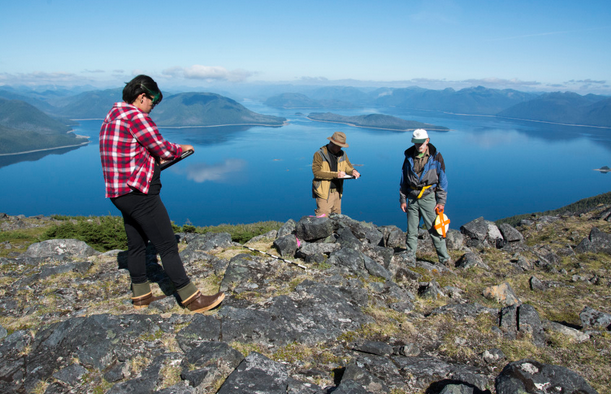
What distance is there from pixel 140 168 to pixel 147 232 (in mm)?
700

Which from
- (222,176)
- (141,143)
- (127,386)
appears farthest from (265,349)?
(222,176)

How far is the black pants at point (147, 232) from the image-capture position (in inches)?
135

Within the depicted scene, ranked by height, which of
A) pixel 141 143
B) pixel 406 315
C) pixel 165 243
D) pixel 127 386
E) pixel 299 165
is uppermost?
pixel 141 143

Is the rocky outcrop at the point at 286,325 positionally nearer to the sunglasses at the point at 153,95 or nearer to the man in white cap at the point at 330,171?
the man in white cap at the point at 330,171

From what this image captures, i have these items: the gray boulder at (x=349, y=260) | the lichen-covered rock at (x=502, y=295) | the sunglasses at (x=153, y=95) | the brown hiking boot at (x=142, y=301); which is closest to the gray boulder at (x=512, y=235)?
the lichen-covered rock at (x=502, y=295)

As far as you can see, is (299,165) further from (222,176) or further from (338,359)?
(338,359)

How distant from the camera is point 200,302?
12.5 feet

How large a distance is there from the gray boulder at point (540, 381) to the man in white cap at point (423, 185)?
4.13 m

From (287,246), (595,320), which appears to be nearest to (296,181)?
(287,246)

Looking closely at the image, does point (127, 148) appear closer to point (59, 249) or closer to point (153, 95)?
point (153, 95)

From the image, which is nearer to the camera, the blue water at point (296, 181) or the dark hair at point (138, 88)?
the dark hair at point (138, 88)

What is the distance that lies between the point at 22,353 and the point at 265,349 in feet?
7.24

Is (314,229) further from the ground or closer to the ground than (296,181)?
further from the ground

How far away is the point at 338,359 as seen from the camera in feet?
10.9
